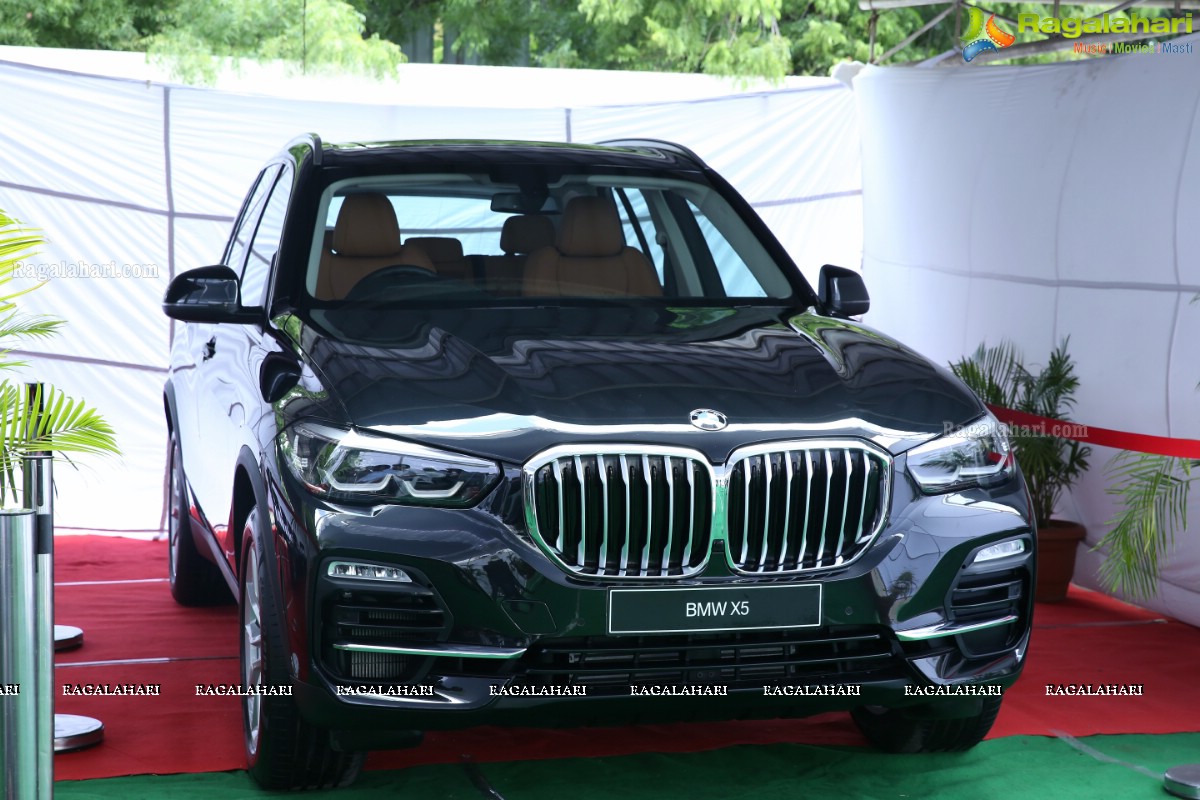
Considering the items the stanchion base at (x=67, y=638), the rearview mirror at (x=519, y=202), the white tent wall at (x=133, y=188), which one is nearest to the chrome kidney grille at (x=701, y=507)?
the rearview mirror at (x=519, y=202)

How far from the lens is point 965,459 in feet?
11.6

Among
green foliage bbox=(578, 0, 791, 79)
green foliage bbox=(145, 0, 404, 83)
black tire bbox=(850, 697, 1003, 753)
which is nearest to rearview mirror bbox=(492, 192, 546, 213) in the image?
black tire bbox=(850, 697, 1003, 753)

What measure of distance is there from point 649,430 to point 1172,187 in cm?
Answer: 380

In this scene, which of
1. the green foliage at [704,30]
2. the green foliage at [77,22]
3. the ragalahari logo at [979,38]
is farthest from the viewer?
the green foliage at [704,30]

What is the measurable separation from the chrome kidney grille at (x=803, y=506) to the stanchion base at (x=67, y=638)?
3.38 m

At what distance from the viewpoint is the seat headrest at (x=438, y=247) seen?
178 inches

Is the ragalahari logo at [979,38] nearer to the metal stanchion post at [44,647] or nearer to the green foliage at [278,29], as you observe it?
the green foliage at [278,29]

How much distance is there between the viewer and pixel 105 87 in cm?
849

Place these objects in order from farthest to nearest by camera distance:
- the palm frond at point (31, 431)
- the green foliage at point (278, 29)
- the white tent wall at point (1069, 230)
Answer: the green foliage at point (278, 29) < the white tent wall at point (1069, 230) < the palm frond at point (31, 431)

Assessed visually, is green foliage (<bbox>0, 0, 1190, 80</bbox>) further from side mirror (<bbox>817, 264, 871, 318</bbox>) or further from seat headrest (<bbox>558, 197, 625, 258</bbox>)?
side mirror (<bbox>817, 264, 871, 318</bbox>)

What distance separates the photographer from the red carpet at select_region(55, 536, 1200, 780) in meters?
4.32

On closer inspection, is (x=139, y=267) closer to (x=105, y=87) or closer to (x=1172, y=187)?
(x=105, y=87)

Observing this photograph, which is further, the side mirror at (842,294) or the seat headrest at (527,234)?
the seat headrest at (527,234)

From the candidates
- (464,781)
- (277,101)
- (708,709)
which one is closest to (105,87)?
(277,101)
